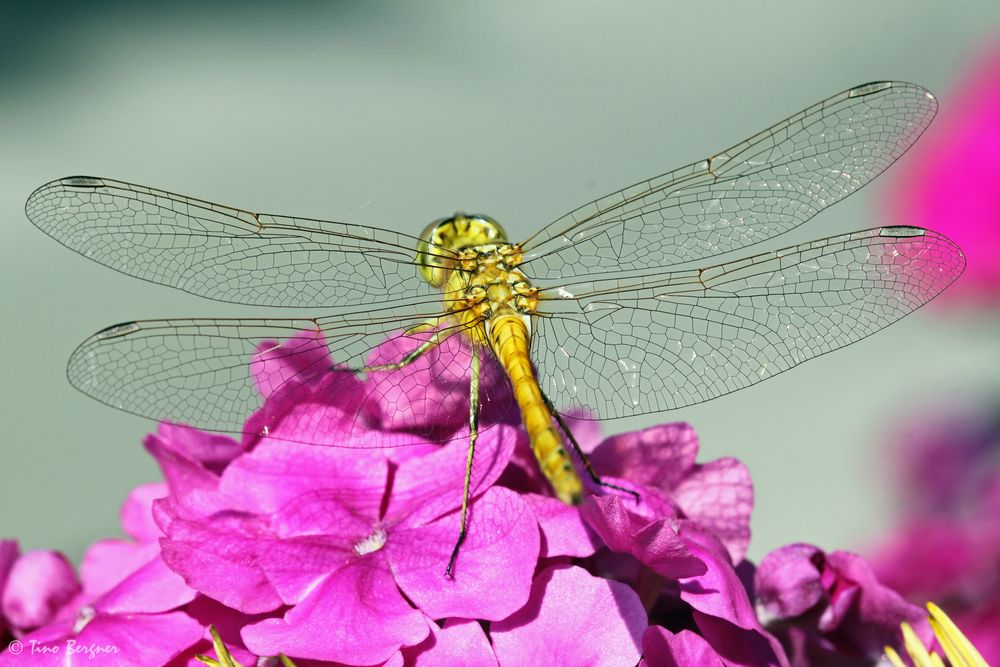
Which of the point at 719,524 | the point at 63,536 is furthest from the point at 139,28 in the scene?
the point at 719,524

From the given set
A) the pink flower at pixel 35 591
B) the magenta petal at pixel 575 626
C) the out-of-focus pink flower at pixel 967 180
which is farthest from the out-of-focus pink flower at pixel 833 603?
the out-of-focus pink flower at pixel 967 180

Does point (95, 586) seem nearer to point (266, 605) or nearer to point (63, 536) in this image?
point (266, 605)

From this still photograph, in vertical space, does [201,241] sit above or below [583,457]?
above

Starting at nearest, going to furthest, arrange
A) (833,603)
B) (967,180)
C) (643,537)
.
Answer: (643,537)
(833,603)
(967,180)

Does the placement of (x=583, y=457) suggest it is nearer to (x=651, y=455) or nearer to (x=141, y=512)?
(x=651, y=455)

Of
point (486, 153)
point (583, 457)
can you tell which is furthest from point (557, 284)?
point (486, 153)

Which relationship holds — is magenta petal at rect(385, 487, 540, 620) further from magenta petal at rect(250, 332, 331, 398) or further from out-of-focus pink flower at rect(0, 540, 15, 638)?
out-of-focus pink flower at rect(0, 540, 15, 638)
